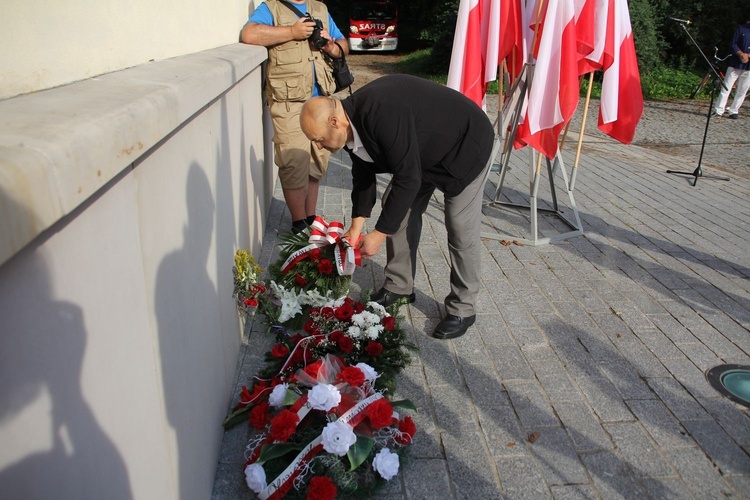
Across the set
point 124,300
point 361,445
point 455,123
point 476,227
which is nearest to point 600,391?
point 476,227

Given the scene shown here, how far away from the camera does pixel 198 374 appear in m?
2.16

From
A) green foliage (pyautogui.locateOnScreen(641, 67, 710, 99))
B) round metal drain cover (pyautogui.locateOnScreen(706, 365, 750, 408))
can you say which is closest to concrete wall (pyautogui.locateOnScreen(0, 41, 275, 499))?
round metal drain cover (pyautogui.locateOnScreen(706, 365, 750, 408))

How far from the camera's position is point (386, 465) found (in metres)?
2.30

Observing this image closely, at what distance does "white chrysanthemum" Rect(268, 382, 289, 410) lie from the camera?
258 centimetres

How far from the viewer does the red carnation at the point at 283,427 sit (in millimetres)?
2314

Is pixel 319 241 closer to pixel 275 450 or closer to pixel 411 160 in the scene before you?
pixel 411 160

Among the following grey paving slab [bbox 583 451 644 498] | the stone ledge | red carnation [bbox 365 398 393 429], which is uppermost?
the stone ledge

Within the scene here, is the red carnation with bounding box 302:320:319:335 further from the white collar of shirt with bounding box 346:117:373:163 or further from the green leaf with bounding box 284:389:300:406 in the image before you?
the white collar of shirt with bounding box 346:117:373:163

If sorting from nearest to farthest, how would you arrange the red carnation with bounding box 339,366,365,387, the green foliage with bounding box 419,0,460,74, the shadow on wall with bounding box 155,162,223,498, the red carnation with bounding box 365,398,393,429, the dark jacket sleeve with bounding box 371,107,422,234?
the shadow on wall with bounding box 155,162,223,498 → the red carnation with bounding box 365,398,393,429 → the red carnation with bounding box 339,366,365,387 → the dark jacket sleeve with bounding box 371,107,422,234 → the green foliage with bounding box 419,0,460,74

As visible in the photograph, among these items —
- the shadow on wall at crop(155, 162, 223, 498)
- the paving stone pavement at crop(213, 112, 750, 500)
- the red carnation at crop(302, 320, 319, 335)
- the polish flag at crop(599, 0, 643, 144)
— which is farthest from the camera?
the polish flag at crop(599, 0, 643, 144)

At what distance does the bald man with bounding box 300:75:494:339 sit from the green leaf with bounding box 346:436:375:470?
1024mm

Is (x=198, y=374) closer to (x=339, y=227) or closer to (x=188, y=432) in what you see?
(x=188, y=432)

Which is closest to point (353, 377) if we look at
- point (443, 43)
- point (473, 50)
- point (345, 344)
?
point (345, 344)

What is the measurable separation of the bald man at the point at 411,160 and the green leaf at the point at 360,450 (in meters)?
1.02
